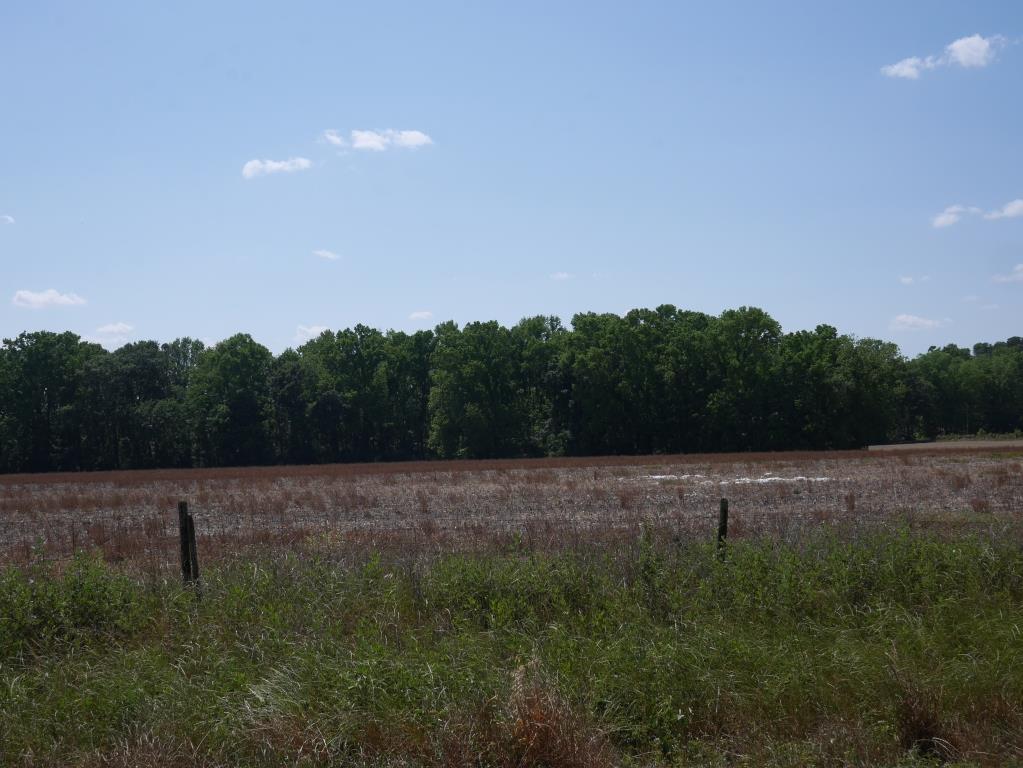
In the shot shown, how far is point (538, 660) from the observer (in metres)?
7.38

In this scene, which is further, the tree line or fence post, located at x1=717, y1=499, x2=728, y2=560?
the tree line

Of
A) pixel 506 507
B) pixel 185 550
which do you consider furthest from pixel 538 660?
pixel 506 507

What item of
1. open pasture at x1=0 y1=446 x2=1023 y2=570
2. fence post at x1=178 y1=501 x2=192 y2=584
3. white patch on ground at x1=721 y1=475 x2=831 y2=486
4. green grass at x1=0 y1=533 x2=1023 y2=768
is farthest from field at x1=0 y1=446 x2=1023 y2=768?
white patch on ground at x1=721 y1=475 x2=831 y2=486

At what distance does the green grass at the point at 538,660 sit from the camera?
6.71m

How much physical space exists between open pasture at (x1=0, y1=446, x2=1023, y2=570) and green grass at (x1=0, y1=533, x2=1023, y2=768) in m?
1.85

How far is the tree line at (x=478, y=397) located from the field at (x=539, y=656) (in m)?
74.0

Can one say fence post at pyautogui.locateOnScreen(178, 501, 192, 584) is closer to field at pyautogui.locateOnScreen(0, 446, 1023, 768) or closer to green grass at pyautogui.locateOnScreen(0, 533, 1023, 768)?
field at pyautogui.locateOnScreen(0, 446, 1023, 768)

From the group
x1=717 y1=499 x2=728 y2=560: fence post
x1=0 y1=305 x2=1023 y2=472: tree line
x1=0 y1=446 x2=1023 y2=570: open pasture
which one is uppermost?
x1=0 y1=305 x2=1023 y2=472: tree line

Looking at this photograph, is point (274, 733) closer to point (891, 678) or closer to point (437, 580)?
point (437, 580)

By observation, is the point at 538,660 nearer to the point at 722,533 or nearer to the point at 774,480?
the point at 722,533

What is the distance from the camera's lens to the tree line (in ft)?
283

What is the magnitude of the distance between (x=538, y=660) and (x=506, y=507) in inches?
714

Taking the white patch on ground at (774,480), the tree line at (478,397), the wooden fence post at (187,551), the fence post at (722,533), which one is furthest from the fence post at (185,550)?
the tree line at (478,397)

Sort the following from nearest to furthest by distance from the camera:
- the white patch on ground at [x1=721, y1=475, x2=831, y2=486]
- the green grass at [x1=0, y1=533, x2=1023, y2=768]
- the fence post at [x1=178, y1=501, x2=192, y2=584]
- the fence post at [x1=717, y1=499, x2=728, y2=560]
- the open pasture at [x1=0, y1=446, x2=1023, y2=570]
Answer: the green grass at [x1=0, y1=533, x2=1023, y2=768] < the fence post at [x1=717, y1=499, x2=728, y2=560] < the fence post at [x1=178, y1=501, x2=192, y2=584] < the open pasture at [x1=0, y1=446, x2=1023, y2=570] < the white patch on ground at [x1=721, y1=475, x2=831, y2=486]
